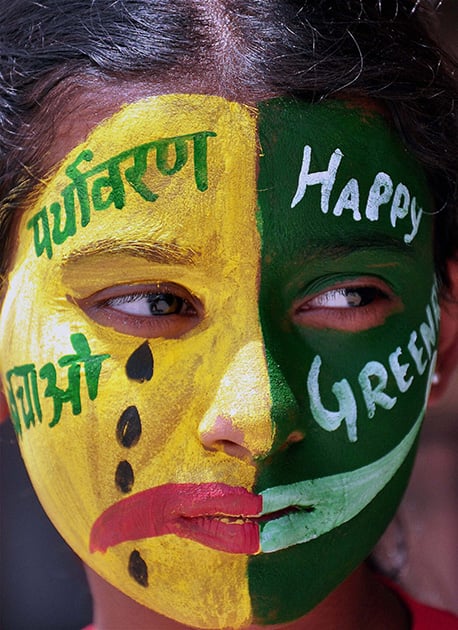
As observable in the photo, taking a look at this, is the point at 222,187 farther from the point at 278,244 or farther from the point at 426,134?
the point at 426,134

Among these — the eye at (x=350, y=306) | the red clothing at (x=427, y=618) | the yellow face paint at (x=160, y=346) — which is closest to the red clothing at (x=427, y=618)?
the red clothing at (x=427, y=618)

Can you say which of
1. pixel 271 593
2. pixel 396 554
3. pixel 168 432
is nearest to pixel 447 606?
pixel 396 554

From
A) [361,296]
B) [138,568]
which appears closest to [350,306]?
[361,296]

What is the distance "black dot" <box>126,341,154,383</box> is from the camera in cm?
157

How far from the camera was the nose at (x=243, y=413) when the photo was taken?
1.48 metres

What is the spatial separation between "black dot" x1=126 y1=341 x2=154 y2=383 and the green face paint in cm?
19

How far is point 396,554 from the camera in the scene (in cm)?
256

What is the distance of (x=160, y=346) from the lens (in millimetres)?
1580

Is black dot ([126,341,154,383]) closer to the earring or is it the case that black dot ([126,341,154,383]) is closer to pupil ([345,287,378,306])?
pupil ([345,287,378,306])

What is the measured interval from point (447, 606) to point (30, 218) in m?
1.64

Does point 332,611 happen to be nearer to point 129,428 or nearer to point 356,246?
point 129,428

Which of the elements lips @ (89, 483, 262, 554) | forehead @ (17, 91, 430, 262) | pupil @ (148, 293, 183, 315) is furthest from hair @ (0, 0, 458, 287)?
lips @ (89, 483, 262, 554)

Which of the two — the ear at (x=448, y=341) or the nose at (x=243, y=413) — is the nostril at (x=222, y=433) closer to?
the nose at (x=243, y=413)

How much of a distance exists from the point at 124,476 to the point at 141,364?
18 centimetres
